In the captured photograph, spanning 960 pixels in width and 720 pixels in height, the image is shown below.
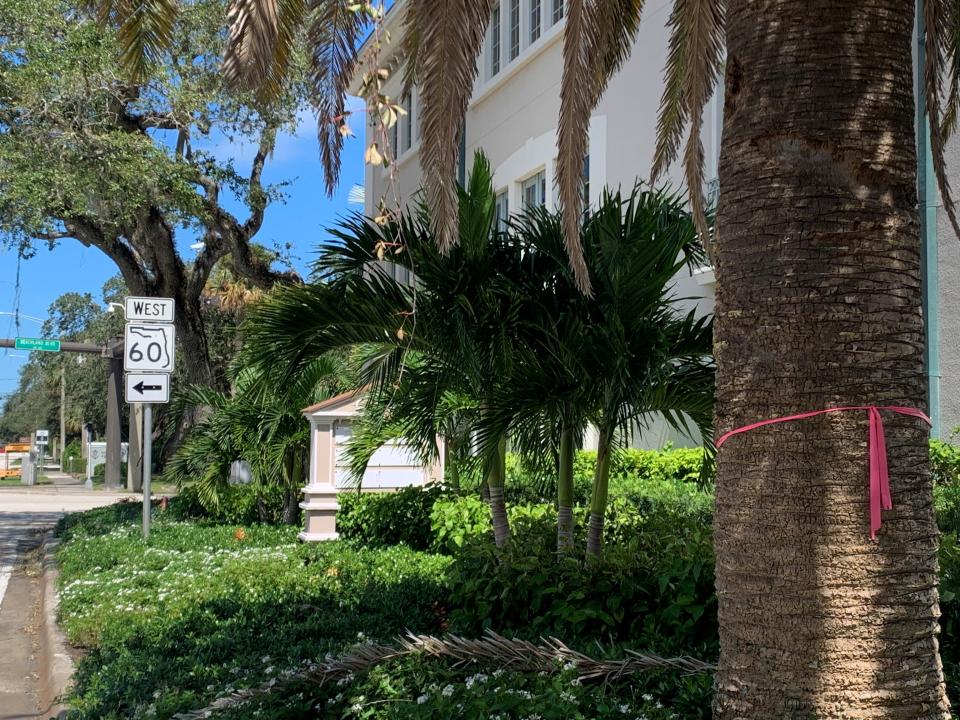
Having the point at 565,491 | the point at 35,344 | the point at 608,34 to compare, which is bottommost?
the point at 565,491

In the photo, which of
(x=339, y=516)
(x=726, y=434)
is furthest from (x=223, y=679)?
(x=339, y=516)

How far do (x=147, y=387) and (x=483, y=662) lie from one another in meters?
9.10

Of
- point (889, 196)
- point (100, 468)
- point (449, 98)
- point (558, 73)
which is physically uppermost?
point (558, 73)

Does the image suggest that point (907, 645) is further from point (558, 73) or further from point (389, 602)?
point (558, 73)

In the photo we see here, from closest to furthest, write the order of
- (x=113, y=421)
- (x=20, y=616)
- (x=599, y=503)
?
(x=599, y=503) → (x=20, y=616) → (x=113, y=421)

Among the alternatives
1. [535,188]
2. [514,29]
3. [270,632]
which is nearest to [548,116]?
[535,188]

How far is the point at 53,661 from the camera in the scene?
23.1 feet

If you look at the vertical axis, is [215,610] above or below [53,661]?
above

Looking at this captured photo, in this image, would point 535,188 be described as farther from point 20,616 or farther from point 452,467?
point 20,616

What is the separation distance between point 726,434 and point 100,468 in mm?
52943

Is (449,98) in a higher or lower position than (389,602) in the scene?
higher

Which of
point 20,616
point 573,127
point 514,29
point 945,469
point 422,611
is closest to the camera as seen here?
point 573,127

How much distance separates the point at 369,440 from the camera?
9.02 metres

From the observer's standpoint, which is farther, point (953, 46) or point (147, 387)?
point (147, 387)
